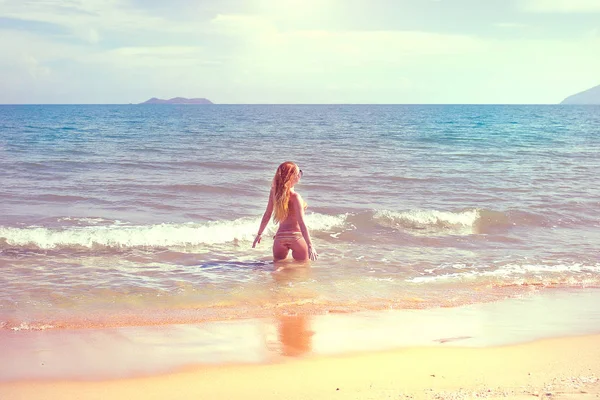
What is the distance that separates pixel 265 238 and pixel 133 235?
7.45 ft

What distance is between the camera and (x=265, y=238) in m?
10.9

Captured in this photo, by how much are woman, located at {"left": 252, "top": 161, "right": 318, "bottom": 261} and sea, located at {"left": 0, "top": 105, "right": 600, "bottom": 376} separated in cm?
30

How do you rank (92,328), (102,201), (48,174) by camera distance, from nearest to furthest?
(92,328)
(102,201)
(48,174)

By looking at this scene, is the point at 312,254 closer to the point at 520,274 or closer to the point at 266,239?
the point at 266,239

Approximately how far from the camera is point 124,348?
5332 millimetres

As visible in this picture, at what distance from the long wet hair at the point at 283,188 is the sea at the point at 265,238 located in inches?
30.6

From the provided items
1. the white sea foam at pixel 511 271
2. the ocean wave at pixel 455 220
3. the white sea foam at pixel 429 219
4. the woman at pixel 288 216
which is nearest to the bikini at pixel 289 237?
the woman at pixel 288 216

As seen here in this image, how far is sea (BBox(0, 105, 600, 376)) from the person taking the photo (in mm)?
7051

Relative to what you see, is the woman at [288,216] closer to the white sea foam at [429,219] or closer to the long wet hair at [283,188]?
the long wet hair at [283,188]

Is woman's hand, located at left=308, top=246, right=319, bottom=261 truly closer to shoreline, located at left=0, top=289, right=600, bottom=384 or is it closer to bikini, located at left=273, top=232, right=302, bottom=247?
bikini, located at left=273, top=232, right=302, bottom=247

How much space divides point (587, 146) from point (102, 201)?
87.3 feet

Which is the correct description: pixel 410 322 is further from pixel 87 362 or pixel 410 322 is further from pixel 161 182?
pixel 161 182

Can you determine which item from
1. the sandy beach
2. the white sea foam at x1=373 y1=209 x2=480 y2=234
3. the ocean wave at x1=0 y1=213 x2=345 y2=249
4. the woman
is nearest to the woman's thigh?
the woman

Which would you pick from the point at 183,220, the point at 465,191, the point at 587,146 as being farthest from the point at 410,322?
the point at 587,146
